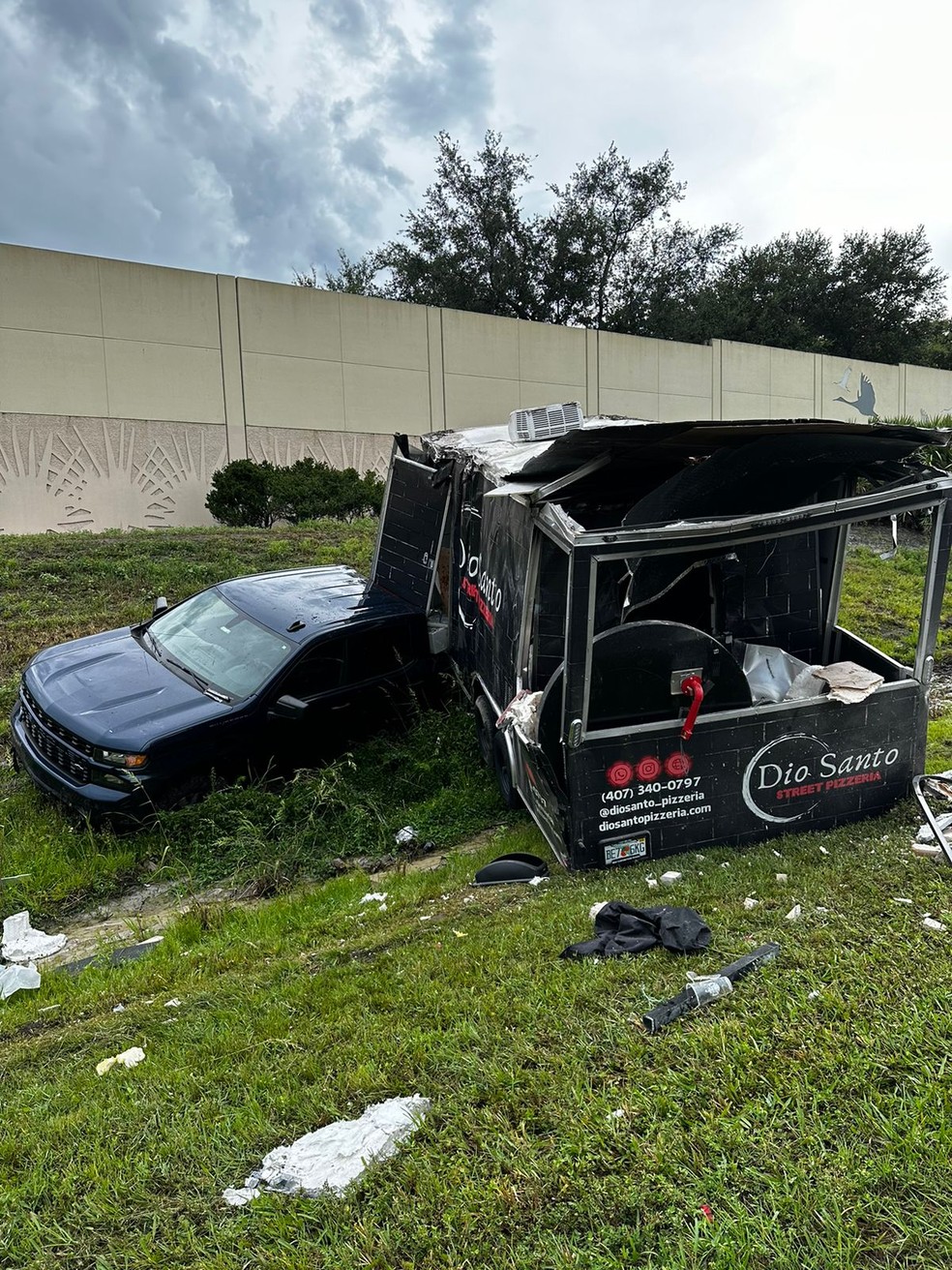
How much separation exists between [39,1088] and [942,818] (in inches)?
175

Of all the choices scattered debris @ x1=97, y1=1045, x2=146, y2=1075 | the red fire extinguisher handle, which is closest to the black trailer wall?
the red fire extinguisher handle

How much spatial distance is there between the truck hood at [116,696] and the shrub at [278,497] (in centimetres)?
983

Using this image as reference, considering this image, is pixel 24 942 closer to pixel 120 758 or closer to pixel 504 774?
pixel 120 758

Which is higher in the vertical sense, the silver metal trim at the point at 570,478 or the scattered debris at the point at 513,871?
the silver metal trim at the point at 570,478

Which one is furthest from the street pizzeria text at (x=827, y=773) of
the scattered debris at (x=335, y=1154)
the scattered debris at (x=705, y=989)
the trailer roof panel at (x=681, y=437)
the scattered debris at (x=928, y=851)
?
the scattered debris at (x=335, y=1154)

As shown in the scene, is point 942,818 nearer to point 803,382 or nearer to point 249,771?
point 249,771

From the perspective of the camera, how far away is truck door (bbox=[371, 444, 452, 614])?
315 inches

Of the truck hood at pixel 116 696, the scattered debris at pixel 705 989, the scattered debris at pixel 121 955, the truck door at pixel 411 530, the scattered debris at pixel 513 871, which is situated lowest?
the scattered debris at pixel 121 955

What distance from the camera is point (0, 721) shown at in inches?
308

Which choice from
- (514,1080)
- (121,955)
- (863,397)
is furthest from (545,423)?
(863,397)

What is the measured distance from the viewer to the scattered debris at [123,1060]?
3275mm

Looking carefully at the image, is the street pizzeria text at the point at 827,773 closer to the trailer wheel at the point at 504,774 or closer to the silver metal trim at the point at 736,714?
the silver metal trim at the point at 736,714

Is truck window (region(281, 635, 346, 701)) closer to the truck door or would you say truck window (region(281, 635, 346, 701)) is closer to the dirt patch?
the truck door

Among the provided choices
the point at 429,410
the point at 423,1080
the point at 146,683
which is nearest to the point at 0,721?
the point at 146,683
